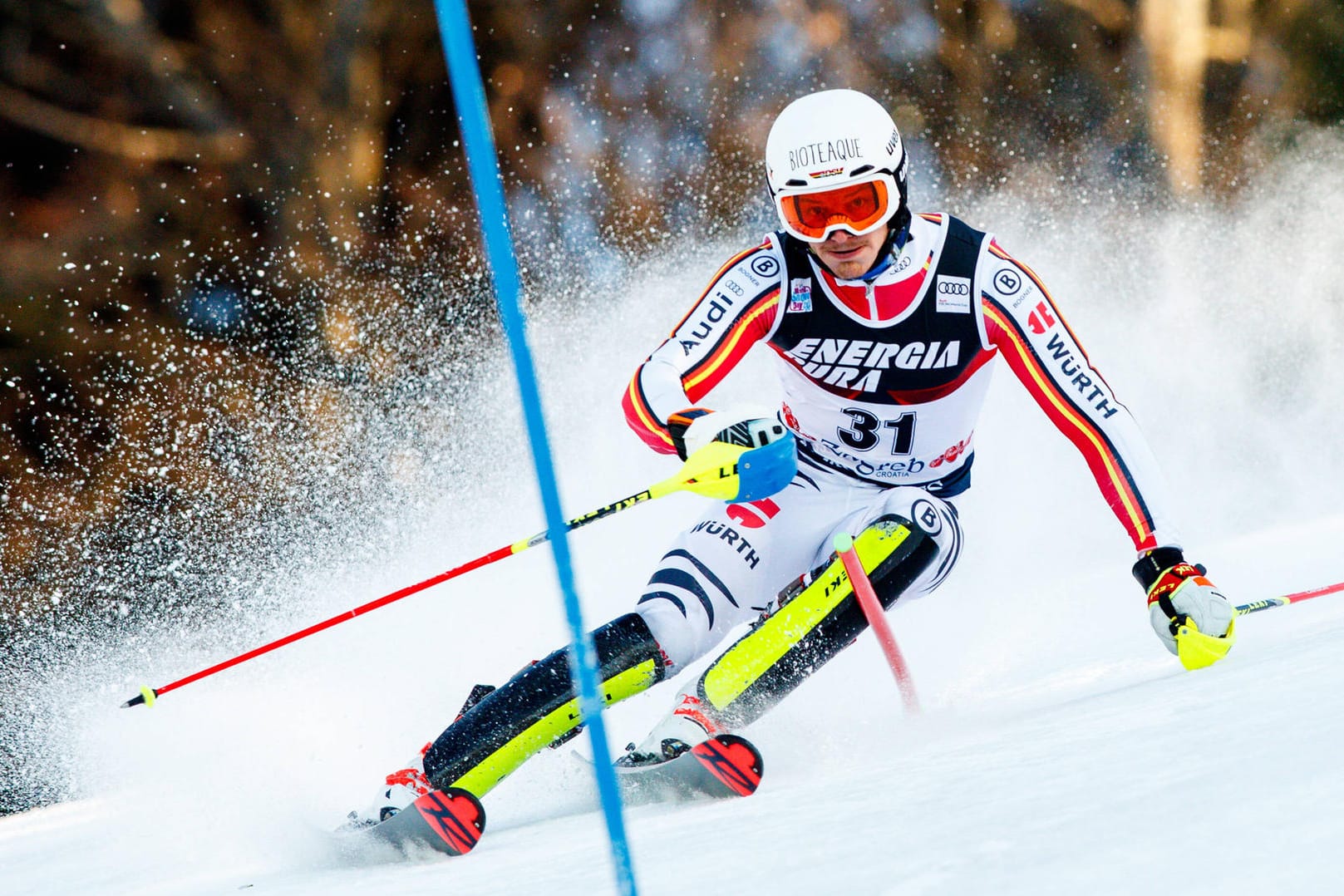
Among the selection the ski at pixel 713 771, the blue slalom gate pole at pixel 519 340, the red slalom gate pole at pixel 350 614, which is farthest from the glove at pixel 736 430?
the blue slalom gate pole at pixel 519 340

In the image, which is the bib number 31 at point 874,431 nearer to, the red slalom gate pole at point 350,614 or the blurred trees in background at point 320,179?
the red slalom gate pole at point 350,614

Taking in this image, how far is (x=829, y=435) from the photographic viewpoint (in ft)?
9.05

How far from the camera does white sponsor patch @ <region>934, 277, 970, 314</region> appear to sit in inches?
99.0

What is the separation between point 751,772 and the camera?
6.56 feet

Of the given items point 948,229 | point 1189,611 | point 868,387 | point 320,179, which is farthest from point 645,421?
point 320,179

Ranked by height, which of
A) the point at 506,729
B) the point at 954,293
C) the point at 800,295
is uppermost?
the point at 800,295

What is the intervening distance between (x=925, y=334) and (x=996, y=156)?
11.0m

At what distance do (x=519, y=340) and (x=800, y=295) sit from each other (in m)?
1.54

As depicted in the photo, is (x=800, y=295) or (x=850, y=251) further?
(x=800, y=295)

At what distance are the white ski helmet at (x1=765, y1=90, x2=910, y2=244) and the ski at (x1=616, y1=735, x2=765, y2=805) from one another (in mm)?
964

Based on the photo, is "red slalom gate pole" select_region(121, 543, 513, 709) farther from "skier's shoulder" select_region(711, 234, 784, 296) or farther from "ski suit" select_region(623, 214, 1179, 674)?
"skier's shoulder" select_region(711, 234, 784, 296)

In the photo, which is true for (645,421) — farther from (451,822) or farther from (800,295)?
(451,822)

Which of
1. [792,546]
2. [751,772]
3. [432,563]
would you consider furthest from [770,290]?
[432,563]

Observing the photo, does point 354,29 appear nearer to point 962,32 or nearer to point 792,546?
point 962,32
